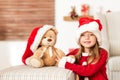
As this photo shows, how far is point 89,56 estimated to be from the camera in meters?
1.93

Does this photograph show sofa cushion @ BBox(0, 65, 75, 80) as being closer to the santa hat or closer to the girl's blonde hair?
the girl's blonde hair

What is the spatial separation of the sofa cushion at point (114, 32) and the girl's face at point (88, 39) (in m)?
1.00

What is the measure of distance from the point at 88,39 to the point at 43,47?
317mm

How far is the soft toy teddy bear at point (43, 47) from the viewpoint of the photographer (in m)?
1.89

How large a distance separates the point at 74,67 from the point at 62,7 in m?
2.02

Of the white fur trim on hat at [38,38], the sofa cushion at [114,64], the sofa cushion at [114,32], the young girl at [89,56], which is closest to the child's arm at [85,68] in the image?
the young girl at [89,56]

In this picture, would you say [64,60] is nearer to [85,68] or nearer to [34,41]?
[85,68]

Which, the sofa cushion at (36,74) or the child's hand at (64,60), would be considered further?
the child's hand at (64,60)

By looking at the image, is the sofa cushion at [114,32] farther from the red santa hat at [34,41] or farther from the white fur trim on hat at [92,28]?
the red santa hat at [34,41]

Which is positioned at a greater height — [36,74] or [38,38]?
[38,38]

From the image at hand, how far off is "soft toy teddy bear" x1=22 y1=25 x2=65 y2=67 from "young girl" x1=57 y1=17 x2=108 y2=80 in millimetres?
63

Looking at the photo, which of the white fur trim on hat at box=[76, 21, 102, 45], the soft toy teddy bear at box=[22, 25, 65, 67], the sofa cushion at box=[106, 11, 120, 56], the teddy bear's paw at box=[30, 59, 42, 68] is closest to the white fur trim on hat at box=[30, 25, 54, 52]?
the soft toy teddy bear at box=[22, 25, 65, 67]

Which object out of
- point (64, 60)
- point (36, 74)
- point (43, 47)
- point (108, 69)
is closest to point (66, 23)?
point (108, 69)

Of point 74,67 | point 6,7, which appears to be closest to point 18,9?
point 6,7
